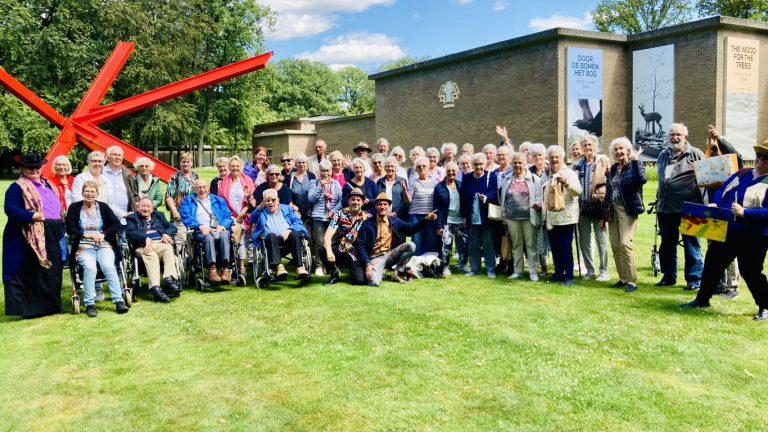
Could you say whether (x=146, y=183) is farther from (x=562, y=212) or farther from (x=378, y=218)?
(x=562, y=212)

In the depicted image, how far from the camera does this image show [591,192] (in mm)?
7281

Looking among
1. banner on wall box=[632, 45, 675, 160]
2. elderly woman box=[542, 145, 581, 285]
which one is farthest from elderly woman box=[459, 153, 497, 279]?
banner on wall box=[632, 45, 675, 160]

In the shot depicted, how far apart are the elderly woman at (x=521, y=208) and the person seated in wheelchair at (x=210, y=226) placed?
3605mm

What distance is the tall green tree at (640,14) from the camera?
39.6m

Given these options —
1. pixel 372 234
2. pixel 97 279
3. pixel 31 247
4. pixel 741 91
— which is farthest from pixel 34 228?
pixel 741 91

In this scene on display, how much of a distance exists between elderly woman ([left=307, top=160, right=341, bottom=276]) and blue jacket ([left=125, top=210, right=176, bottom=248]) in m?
1.83

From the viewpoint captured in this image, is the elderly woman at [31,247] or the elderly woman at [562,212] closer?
the elderly woman at [31,247]

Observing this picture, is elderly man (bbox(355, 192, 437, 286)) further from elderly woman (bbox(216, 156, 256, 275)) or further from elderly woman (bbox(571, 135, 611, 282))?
elderly woman (bbox(571, 135, 611, 282))

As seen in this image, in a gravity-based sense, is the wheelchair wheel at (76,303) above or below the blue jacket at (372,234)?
below

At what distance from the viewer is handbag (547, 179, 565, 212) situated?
7086 mm

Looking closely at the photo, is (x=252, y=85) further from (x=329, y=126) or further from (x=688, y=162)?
(x=688, y=162)

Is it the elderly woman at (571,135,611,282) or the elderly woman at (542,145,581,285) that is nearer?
the elderly woman at (542,145,581,285)

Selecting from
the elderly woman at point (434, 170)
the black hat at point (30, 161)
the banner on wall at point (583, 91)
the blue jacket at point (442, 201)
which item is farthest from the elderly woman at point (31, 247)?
the banner on wall at point (583, 91)

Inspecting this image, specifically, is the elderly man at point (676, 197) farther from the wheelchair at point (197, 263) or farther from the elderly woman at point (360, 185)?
the wheelchair at point (197, 263)
